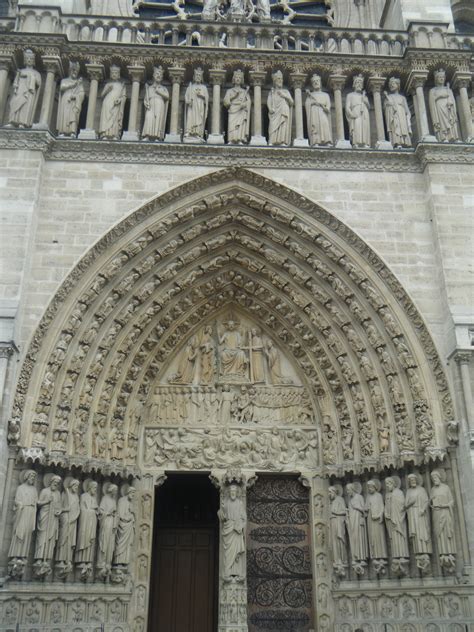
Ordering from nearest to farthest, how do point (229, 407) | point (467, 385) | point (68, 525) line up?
point (68, 525) → point (467, 385) → point (229, 407)

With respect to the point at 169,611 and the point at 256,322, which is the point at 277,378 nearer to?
the point at 256,322

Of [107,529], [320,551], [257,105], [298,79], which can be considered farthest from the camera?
[298,79]

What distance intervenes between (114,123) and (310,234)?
10.4 feet

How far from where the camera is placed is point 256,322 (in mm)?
10312

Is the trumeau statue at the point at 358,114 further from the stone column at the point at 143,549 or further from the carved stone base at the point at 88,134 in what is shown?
the stone column at the point at 143,549

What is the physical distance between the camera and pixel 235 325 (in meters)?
10.3

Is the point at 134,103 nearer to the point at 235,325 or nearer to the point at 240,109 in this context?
the point at 240,109

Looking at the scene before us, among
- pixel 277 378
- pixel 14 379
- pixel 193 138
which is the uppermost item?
pixel 193 138

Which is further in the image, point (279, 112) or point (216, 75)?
point (216, 75)

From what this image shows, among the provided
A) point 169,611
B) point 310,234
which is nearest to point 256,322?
point 310,234

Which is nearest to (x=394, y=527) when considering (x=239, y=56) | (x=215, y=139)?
(x=215, y=139)

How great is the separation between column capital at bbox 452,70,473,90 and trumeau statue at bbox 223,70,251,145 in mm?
3081

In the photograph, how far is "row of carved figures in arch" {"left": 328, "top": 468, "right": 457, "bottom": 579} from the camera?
7.89 m

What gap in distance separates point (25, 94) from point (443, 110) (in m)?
5.93
